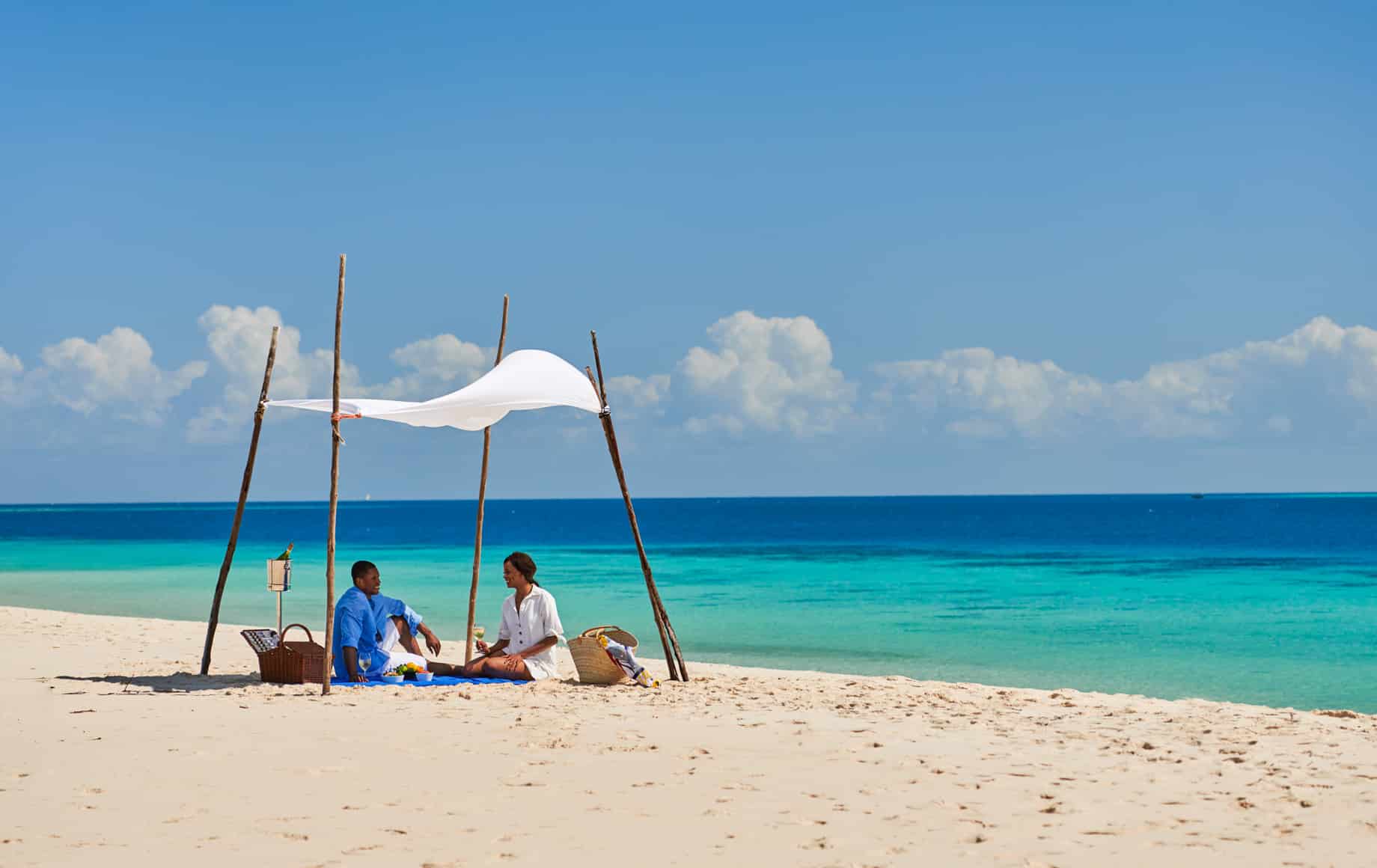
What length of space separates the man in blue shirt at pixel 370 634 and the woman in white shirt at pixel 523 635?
12.0 inches

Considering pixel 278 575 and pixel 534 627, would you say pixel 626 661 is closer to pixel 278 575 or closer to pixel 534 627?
pixel 534 627

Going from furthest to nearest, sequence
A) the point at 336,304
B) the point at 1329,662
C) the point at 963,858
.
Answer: the point at 1329,662
the point at 336,304
the point at 963,858

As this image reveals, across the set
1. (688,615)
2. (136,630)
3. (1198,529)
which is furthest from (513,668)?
(1198,529)

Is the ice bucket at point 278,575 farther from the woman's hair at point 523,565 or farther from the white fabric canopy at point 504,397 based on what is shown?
the woman's hair at point 523,565

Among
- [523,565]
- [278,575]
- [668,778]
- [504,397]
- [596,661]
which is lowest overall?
[668,778]

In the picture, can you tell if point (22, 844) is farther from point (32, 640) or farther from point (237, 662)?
point (32, 640)

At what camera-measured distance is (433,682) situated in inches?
360

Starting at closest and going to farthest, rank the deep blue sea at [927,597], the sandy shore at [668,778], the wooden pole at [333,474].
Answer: the sandy shore at [668,778]
the wooden pole at [333,474]
the deep blue sea at [927,597]

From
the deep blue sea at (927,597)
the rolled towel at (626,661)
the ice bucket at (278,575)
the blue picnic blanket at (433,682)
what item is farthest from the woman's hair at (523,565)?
the deep blue sea at (927,597)

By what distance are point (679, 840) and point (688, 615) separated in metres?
17.1

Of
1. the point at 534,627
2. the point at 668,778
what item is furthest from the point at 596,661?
the point at 668,778

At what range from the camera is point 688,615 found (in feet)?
71.9

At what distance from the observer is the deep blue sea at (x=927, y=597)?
15.2 meters

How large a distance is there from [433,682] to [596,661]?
1.17m
